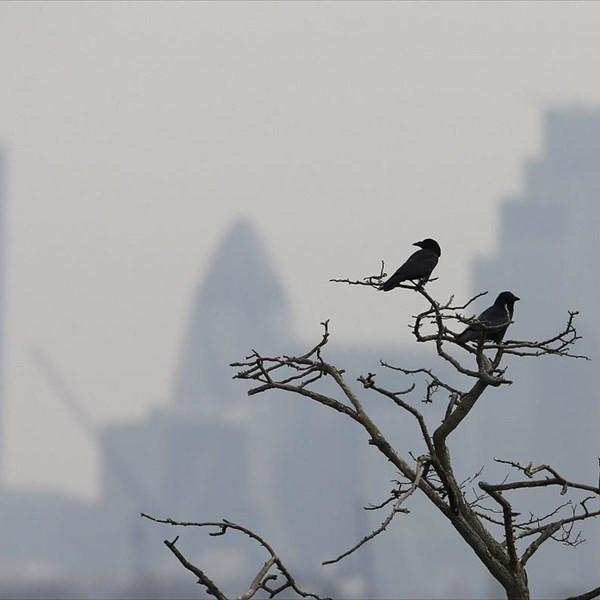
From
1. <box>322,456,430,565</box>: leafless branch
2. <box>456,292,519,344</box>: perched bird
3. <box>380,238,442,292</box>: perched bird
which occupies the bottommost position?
<box>322,456,430,565</box>: leafless branch

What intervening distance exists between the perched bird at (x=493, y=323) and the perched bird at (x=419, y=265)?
134cm

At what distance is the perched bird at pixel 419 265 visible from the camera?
68.5 ft

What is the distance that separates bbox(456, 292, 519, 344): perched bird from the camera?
60.3 ft

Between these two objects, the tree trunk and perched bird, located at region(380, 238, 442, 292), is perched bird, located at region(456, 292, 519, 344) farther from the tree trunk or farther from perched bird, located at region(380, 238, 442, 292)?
the tree trunk

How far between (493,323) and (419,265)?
2.94 meters

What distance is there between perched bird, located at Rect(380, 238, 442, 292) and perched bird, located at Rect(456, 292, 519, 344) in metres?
1.34

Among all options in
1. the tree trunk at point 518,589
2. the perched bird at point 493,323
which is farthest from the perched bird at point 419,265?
the tree trunk at point 518,589

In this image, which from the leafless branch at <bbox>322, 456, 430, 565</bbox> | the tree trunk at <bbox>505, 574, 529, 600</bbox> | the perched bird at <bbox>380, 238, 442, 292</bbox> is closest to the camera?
the leafless branch at <bbox>322, 456, 430, 565</bbox>

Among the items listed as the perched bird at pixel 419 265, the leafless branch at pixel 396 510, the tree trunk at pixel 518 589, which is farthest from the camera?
the perched bird at pixel 419 265

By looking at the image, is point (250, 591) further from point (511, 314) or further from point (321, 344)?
point (511, 314)

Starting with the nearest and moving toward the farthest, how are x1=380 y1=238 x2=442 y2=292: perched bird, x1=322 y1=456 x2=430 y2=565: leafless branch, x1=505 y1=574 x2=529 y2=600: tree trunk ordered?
x1=322 y1=456 x2=430 y2=565: leafless branch
x1=505 y1=574 x2=529 y2=600: tree trunk
x1=380 y1=238 x2=442 y2=292: perched bird

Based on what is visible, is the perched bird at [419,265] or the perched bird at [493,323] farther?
the perched bird at [419,265]

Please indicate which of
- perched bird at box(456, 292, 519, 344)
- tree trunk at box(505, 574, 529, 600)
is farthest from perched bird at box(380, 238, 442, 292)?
tree trunk at box(505, 574, 529, 600)

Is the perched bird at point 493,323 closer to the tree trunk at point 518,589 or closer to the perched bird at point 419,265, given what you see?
the perched bird at point 419,265
